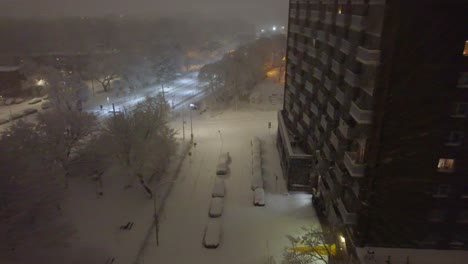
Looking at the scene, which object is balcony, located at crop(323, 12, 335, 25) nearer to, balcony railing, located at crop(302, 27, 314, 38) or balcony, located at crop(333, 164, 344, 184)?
balcony railing, located at crop(302, 27, 314, 38)

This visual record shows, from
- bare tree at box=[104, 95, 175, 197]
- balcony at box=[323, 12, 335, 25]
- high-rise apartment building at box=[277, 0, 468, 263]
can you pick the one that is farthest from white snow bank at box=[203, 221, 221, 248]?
balcony at box=[323, 12, 335, 25]

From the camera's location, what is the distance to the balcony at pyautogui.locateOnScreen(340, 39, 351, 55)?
69.1 feet

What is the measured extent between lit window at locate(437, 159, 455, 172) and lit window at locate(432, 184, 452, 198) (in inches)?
35.9

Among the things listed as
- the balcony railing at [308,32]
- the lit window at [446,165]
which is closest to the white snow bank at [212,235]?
the lit window at [446,165]

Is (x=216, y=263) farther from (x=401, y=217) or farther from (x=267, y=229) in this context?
(x=401, y=217)

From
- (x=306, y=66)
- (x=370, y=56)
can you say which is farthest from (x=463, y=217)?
(x=306, y=66)

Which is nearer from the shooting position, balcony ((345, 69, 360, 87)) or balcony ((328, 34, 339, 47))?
balcony ((345, 69, 360, 87))

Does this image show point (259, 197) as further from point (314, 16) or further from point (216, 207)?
point (314, 16)

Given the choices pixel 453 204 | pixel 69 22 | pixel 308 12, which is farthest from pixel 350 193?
pixel 69 22

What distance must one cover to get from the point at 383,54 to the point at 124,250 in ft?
66.8

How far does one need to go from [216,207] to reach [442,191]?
53.7 ft

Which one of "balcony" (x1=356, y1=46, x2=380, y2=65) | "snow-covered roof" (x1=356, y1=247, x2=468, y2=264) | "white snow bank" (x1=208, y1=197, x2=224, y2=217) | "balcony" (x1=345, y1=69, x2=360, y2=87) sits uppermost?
"balcony" (x1=356, y1=46, x2=380, y2=65)

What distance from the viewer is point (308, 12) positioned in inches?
1228

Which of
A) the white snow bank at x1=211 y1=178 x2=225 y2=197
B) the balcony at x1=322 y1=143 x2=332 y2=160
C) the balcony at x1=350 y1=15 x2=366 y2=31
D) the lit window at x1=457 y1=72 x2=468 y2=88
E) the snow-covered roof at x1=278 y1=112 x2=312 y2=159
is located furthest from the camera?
the white snow bank at x1=211 y1=178 x2=225 y2=197
